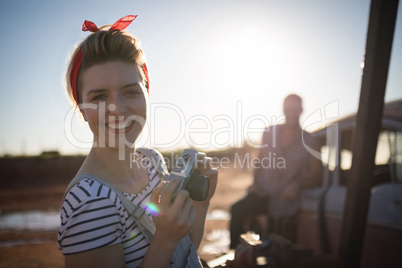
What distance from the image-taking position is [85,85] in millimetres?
1303

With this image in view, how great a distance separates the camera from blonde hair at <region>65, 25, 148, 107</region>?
4.26 feet

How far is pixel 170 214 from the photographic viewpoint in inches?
41.9

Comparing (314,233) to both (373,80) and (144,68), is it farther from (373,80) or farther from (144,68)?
(144,68)

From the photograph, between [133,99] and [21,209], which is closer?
[133,99]

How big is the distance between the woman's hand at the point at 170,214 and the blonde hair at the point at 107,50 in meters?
0.72

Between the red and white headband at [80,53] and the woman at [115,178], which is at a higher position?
the red and white headband at [80,53]

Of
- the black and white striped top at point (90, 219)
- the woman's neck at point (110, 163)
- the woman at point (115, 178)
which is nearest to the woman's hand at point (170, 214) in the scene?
the woman at point (115, 178)

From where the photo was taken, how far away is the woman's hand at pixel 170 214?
42.0 inches

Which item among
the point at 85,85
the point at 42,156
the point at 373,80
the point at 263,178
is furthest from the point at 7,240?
the point at 42,156

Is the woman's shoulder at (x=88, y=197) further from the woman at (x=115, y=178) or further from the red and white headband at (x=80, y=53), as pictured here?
the red and white headband at (x=80, y=53)

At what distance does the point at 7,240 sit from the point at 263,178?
17.7ft

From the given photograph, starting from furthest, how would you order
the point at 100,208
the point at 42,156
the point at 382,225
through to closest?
the point at 42,156, the point at 382,225, the point at 100,208

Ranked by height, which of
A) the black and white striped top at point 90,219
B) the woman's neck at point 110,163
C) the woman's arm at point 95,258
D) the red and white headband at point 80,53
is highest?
the red and white headband at point 80,53

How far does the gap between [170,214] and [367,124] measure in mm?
1980
